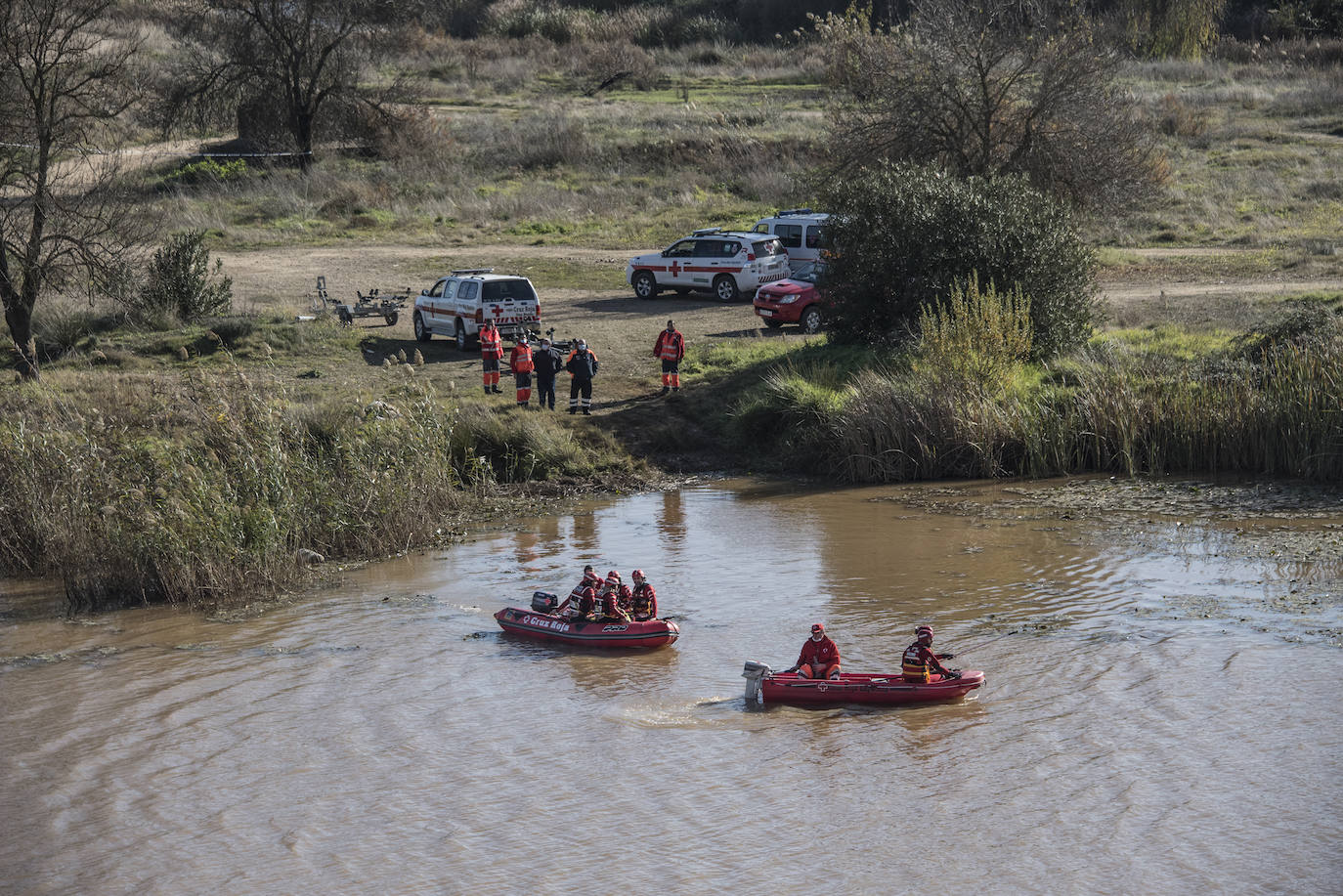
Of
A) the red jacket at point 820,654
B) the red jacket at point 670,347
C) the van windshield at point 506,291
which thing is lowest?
the red jacket at point 820,654

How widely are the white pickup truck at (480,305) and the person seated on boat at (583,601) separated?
11588 millimetres

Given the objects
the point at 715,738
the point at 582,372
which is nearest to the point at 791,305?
the point at 582,372

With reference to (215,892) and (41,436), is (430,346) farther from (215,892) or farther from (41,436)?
(215,892)

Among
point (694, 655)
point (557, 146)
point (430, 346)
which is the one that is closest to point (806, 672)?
point (694, 655)

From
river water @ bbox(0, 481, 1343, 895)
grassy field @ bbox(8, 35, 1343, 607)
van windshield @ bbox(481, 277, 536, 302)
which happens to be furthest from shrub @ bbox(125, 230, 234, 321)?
river water @ bbox(0, 481, 1343, 895)

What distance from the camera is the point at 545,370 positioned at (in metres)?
21.7

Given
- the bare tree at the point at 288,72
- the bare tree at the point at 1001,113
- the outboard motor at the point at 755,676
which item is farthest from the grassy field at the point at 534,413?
the outboard motor at the point at 755,676

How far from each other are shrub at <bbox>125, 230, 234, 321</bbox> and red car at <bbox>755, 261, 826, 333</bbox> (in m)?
11.5

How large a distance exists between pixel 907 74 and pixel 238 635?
23.3 m

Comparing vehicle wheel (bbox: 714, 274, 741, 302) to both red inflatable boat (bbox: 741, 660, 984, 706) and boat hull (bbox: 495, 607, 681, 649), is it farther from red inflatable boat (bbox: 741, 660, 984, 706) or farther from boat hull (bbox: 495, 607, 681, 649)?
red inflatable boat (bbox: 741, 660, 984, 706)

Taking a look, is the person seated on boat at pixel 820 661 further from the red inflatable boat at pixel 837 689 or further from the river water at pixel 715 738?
the river water at pixel 715 738

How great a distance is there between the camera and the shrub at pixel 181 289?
27.0 m

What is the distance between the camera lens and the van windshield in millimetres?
25422

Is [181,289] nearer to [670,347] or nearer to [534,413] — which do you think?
[534,413]
